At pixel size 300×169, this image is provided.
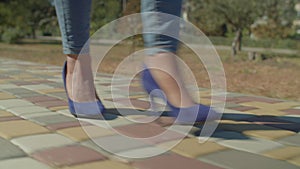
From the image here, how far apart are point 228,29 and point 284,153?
2512cm

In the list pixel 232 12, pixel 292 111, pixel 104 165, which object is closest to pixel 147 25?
pixel 104 165

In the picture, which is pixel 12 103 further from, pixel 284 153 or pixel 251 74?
pixel 251 74

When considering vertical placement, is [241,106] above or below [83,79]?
below

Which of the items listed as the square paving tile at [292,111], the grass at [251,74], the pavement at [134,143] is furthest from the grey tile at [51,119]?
the square paving tile at [292,111]

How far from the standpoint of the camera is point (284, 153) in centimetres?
164

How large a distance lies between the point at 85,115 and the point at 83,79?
201mm

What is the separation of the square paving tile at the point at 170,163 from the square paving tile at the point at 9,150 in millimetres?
465

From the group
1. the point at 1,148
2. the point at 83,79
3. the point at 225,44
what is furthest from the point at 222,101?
the point at 225,44

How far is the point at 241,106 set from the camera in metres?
2.81

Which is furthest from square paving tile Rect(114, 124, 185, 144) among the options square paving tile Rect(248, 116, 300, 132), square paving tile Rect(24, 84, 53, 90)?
square paving tile Rect(24, 84, 53, 90)

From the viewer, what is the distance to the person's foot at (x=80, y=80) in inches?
84.5

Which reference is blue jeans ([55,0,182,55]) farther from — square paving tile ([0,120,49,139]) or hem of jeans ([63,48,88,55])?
square paving tile ([0,120,49,139])

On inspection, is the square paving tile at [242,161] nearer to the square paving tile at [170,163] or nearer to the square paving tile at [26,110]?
the square paving tile at [170,163]

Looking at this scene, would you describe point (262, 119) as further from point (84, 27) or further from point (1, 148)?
point (1, 148)
